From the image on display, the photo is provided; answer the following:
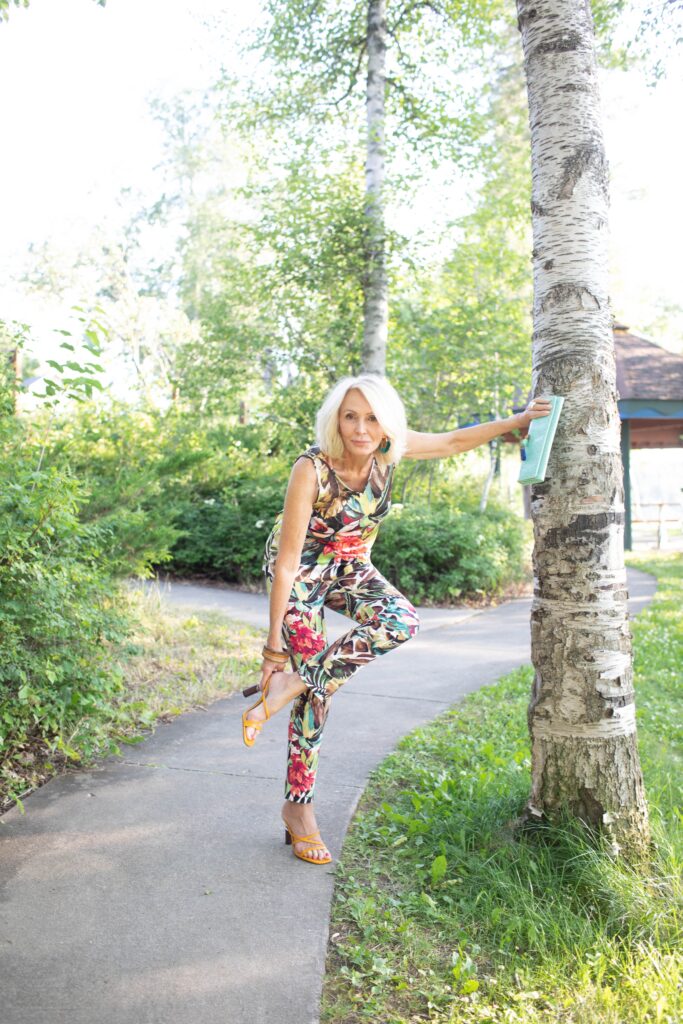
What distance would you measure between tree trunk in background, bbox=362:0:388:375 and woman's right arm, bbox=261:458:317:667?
25.8ft

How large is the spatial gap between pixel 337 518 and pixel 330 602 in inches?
15.3

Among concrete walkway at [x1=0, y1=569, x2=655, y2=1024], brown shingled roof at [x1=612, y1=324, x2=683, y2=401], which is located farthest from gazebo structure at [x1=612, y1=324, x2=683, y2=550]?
concrete walkway at [x1=0, y1=569, x2=655, y2=1024]

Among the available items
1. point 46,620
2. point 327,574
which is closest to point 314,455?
point 327,574

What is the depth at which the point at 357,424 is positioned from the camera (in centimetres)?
335

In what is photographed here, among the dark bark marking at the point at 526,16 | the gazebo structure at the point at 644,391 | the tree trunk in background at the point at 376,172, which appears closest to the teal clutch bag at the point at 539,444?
the dark bark marking at the point at 526,16

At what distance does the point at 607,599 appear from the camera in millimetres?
3203

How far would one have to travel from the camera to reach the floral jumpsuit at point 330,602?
3.38 m

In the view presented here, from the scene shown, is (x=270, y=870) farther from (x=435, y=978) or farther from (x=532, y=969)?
(x=532, y=969)

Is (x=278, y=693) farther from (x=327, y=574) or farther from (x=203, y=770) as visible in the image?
(x=203, y=770)

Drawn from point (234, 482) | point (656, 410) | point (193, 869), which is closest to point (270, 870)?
point (193, 869)

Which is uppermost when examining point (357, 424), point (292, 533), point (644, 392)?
point (644, 392)

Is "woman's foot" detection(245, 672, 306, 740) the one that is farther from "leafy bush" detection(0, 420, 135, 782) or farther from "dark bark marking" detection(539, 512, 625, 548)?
"dark bark marking" detection(539, 512, 625, 548)

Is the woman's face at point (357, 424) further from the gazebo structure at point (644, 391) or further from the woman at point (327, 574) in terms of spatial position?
the gazebo structure at point (644, 391)

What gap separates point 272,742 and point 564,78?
3650 mm
